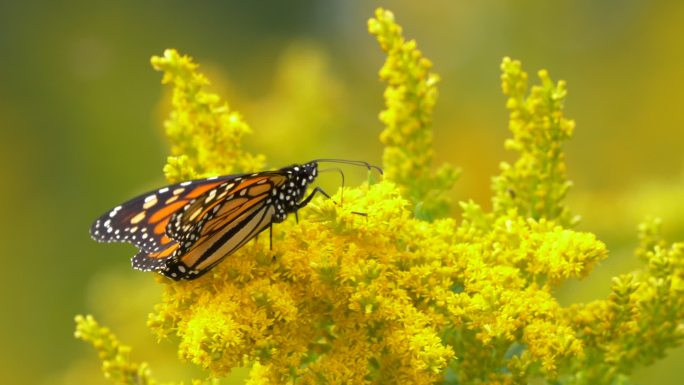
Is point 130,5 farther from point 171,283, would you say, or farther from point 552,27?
point 171,283

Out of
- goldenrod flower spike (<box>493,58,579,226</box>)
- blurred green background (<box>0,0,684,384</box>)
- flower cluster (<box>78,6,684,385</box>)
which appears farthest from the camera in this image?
blurred green background (<box>0,0,684,384</box>)

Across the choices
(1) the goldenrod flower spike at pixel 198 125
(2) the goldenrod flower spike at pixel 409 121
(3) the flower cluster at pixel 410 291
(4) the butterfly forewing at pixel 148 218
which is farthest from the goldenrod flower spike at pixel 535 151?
(4) the butterfly forewing at pixel 148 218

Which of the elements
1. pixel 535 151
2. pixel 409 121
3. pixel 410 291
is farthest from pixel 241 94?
pixel 410 291

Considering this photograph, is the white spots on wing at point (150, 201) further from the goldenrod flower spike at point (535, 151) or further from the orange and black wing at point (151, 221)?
the goldenrod flower spike at point (535, 151)

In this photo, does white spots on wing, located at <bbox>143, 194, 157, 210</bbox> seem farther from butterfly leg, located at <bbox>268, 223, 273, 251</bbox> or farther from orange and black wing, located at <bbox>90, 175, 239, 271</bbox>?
butterfly leg, located at <bbox>268, 223, 273, 251</bbox>

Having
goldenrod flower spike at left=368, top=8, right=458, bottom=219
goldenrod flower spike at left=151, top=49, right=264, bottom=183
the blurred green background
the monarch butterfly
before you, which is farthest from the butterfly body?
the blurred green background
